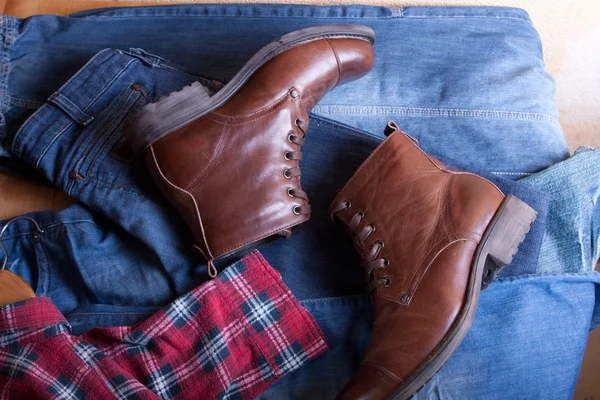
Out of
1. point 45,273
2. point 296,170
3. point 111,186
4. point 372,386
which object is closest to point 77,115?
point 111,186

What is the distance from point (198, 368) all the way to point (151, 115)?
374 mm

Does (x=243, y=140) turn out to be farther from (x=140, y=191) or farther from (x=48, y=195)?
(x=48, y=195)

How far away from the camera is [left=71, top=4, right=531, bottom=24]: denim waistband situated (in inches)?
38.8

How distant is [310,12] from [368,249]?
1.51ft

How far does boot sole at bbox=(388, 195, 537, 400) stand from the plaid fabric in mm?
154

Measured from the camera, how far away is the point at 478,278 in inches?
29.2

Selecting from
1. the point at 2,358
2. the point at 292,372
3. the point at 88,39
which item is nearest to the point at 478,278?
the point at 292,372

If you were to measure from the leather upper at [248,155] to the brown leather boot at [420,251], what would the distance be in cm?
13

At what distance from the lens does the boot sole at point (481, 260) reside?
73 cm

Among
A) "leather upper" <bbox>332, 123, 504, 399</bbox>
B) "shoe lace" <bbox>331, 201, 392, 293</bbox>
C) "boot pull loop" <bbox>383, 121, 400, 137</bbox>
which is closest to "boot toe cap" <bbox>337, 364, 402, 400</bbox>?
"leather upper" <bbox>332, 123, 504, 399</bbox>

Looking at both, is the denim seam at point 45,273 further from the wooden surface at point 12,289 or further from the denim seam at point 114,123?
the denim seam at point 114,123

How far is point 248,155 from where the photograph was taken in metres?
0.81

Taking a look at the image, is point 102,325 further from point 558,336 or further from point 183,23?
point 558,336

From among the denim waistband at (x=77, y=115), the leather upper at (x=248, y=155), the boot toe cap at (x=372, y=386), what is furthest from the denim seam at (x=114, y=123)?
the boot toe cap at (x=372, y=386)
